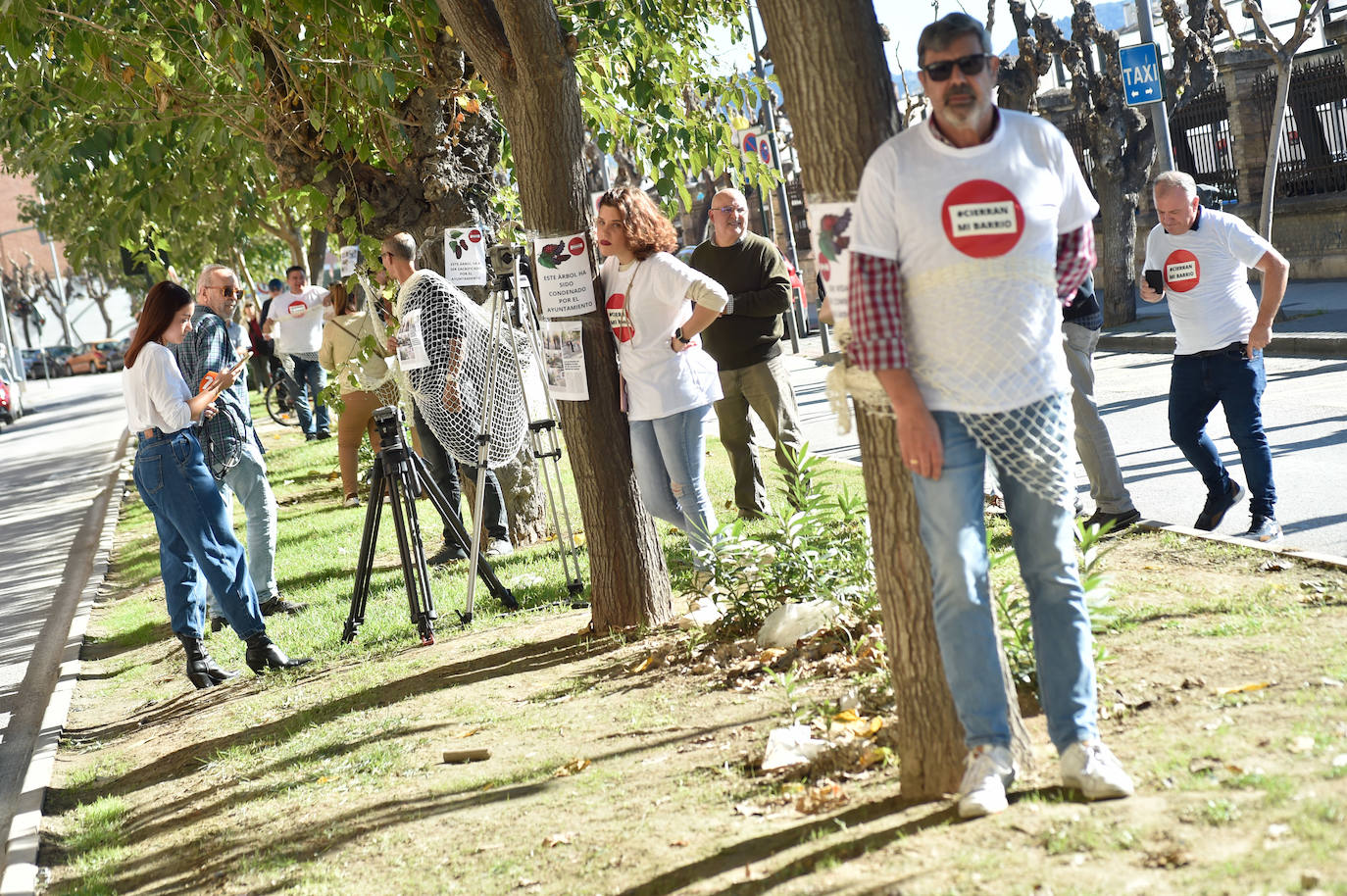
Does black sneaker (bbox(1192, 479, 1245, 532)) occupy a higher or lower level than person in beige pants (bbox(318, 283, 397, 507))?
lower

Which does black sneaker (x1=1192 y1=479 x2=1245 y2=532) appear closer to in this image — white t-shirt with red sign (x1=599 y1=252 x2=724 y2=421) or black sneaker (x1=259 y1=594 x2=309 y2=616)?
white t-shirt with red sign (x1=599 y1=252 x2=724 y2=421)

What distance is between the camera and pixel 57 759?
22.6 ft

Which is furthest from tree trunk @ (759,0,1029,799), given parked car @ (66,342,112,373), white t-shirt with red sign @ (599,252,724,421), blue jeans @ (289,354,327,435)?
parked car @ (66,342,112,373)

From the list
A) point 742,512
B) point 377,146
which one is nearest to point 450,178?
point 377,146

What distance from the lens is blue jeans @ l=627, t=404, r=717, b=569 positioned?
641cm

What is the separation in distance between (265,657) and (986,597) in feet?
16.5

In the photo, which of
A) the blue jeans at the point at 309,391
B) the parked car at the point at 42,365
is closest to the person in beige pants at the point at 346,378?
the blue jeans at the point at 309,391

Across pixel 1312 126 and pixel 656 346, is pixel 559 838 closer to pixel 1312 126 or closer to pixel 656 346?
pixel 656 346

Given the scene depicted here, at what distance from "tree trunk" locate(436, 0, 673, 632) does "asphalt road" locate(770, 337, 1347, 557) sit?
8.56ft

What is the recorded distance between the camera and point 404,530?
7.25 meters

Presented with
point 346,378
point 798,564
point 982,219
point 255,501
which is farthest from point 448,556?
point 982,219

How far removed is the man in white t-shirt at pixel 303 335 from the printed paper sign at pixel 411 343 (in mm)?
8785

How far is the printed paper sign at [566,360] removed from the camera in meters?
6.52

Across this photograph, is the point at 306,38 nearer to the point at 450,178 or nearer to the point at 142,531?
the point at 450,178
